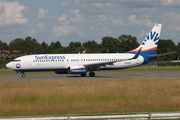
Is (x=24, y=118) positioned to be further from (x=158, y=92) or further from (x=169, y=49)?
(x=169, y=49)

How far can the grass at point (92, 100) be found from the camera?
1819 cm

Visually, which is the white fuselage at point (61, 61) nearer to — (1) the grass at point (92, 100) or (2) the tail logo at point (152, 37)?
(2) the tail logo at point (152, 37)

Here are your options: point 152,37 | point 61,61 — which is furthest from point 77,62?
point 152,37

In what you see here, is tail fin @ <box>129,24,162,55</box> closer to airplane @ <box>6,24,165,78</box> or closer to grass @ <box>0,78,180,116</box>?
airplane @ <box>6,24,165,78</box>

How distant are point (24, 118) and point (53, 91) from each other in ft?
34.0

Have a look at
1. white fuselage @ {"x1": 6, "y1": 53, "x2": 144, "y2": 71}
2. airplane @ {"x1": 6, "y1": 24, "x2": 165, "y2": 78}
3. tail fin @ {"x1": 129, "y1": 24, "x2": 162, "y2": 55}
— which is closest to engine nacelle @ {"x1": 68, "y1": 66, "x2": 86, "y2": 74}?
airplane @ {"x1": 6, "y1": 24, "x2": 165, "y2": 78}

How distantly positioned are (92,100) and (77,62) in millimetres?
26800

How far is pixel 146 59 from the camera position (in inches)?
2014

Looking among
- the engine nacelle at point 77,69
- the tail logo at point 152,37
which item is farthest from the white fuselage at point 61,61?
the tail logo at point 152,37

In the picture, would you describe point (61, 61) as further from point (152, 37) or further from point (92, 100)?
point (92, 100)

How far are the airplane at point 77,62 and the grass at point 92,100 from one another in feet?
A: 66.6

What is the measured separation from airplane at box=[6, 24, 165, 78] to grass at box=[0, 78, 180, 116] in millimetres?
20307

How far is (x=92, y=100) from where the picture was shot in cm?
2150

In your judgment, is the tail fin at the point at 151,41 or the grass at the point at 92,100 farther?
the tail fin at the point at 151,41
